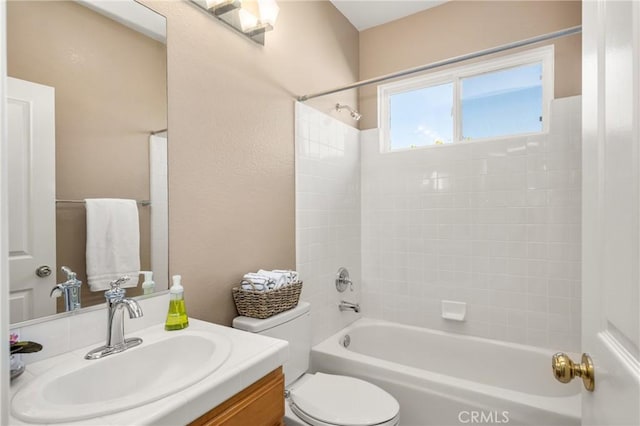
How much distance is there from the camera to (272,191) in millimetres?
1922

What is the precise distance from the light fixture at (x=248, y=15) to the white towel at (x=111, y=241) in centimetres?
98

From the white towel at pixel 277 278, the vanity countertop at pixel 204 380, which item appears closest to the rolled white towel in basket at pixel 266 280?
the white towel at pixel 277 278

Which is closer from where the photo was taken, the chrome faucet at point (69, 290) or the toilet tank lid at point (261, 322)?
the chrome faucet at point (69, 290)

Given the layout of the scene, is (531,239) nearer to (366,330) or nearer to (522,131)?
(522,131)

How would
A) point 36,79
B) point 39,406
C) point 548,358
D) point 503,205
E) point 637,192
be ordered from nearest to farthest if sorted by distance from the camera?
point 637,192, point 39,406, point 36,79, point 548,358, point 503,205

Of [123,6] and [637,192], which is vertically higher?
[123,6]

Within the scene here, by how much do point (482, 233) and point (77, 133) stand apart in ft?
7.61

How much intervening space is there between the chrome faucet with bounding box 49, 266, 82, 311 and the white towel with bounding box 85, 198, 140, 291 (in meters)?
0.05

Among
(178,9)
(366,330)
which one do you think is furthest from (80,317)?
(366,330)

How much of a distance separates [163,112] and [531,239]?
2238 mm

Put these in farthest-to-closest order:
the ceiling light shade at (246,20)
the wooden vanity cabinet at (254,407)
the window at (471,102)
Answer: the window at (471,102) < the ceiling light shade at (246,20) < the wooden vanity cabinet at (254,407)

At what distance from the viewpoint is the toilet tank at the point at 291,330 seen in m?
1.55

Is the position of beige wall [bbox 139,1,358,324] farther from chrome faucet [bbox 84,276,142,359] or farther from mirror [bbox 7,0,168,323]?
chrome faucet [bbox 84,276,142,359]

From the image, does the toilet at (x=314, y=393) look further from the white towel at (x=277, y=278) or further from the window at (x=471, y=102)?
the window at (x=471, y=102)
